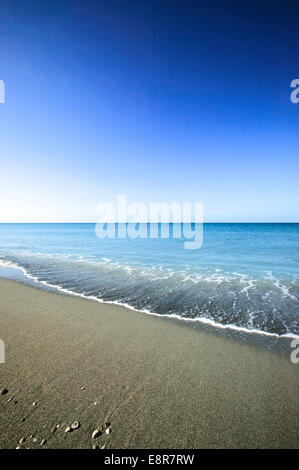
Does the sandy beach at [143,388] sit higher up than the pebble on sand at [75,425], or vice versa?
the pebble on sand at [75,425]

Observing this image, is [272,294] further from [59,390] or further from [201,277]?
[59,390]

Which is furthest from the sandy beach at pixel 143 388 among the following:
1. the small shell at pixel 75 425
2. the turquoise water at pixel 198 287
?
the turquoise water at pixel 198 287

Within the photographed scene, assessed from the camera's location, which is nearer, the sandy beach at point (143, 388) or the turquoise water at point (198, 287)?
the sandy beach at point (143, 388)

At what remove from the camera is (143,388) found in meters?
3.78

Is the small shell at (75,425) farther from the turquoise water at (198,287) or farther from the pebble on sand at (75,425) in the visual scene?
the turquoise water at (198,287)

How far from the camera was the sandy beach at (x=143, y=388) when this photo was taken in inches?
115

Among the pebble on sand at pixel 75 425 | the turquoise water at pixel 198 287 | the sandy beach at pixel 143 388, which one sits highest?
the pebble on sand at pixel 75 425

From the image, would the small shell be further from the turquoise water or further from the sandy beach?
the turquoise water

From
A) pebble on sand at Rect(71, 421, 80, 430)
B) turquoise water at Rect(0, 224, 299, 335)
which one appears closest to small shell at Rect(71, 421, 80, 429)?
pebble on sand at Rect(71, 421, 80, 430)

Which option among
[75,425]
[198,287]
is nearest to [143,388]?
[75,425]

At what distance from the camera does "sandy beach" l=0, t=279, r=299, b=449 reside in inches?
115

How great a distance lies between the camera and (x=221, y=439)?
290 cm
